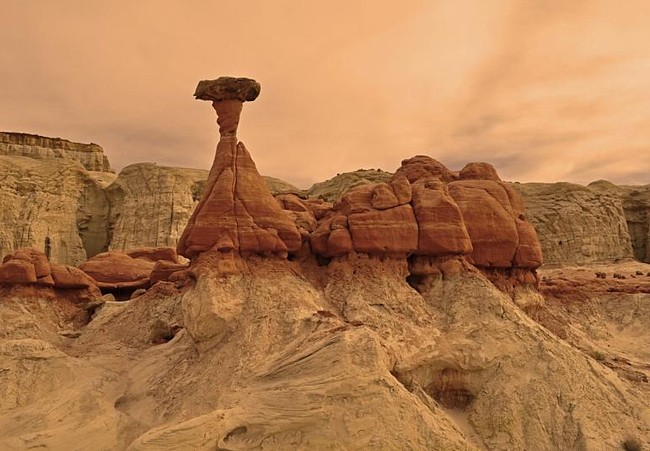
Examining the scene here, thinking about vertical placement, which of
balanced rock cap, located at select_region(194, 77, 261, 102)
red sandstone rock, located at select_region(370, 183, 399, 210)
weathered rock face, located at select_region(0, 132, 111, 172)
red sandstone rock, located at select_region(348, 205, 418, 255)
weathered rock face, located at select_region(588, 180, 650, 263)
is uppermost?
weathered rock face, located at select_region(0, 132, 111, 172)

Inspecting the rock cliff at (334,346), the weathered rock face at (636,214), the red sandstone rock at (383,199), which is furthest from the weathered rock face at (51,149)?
the weathered rock face at (636,214)

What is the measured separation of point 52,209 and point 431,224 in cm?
5613

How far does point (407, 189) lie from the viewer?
1861 cm

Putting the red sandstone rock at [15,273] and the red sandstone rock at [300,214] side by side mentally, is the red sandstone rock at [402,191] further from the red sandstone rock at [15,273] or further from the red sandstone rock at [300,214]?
the red sandstone rock at [15,273]

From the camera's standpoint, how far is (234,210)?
16.9 meters

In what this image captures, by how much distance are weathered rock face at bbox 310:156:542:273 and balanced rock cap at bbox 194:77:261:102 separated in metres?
4.96

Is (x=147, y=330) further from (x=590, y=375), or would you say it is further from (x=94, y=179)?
(x=94, y=179)

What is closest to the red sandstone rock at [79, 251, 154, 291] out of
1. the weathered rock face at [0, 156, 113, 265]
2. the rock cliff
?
the rock cliff

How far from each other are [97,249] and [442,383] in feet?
203

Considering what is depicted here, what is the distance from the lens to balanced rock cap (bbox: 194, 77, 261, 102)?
17.6 metres

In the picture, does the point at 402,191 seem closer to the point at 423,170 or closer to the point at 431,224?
the point at 431,224

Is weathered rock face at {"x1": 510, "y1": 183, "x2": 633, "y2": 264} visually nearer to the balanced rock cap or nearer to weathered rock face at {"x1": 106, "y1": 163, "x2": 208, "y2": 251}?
weathered rock face at {"x1": 106, "y1": 163, "x2": 208, "y2": 251}

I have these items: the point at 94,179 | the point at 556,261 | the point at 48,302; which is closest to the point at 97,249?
the point at 94,179

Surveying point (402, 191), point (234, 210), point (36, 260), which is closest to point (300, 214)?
point (234, 210)
